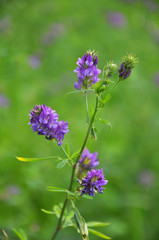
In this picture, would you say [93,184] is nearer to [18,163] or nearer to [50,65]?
[18,163]

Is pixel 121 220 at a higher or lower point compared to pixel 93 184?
higher

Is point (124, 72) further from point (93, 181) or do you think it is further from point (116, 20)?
point (116, 20)

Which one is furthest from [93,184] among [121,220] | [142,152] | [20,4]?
[142,152]

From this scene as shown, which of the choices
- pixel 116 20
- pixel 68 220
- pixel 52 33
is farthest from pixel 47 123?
pixel 116 20

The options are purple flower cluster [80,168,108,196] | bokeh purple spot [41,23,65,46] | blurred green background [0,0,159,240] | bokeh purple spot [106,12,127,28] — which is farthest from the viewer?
bokeh purple spot [106,12,127,28]

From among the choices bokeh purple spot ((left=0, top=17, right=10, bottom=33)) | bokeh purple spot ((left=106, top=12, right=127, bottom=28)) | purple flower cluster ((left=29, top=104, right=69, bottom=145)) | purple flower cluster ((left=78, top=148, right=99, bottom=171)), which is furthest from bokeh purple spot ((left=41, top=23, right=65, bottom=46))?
purple flower cluster ((left=29, top=104, right=69, bottom=145))

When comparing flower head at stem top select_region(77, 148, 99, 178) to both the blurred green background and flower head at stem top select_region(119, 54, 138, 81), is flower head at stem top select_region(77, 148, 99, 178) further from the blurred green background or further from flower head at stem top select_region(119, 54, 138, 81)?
the blurred green background

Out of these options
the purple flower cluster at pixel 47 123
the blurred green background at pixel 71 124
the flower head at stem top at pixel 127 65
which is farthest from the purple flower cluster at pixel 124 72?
the blurred green background at pixel 71 124
